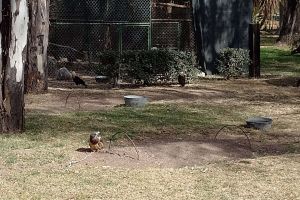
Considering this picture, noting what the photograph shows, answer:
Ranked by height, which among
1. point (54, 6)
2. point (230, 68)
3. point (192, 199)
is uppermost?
point (54, 6)

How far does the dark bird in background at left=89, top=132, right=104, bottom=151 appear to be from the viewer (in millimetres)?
6941

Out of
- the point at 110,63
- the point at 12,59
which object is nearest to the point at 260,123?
the point at 12,59

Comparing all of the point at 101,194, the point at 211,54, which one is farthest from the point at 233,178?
the point at 211,54

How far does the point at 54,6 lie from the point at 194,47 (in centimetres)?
425

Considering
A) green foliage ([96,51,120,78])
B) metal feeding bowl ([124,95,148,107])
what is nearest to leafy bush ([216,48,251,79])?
green foliage ([96,51,120,78])

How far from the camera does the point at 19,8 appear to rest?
8.15m

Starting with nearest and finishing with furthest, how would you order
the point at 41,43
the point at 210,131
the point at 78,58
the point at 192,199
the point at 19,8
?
the point at 192,199 < the point at 19,8 < the point at 210,131 < the point at 41,43 < the point at 78,58

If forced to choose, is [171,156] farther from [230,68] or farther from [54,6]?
[54,6]

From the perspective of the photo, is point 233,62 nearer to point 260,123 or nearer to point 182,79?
point 182,79

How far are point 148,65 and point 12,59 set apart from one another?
5.75 metres

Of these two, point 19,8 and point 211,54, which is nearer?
point 19,8

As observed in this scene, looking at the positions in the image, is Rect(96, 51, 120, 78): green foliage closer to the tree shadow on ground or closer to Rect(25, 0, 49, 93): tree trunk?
Rect(25, 0, 49, 93): tree trunk

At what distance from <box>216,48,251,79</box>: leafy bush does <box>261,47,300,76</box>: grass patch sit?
1582 millimetres

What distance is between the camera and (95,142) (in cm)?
700
